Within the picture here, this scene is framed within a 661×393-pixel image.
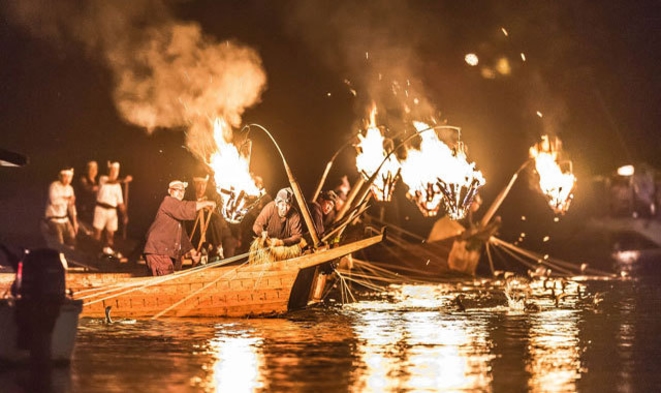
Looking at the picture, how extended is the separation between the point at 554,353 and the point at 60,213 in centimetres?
1616

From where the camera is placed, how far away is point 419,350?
50.5ft

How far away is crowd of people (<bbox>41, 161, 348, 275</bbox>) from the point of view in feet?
67.4

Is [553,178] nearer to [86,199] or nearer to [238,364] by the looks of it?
[86,199]

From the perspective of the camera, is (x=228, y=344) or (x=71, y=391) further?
(x=228, y=344)

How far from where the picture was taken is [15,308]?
A: 1333 centimetres

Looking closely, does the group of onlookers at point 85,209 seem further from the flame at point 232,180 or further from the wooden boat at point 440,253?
the flame at point 232,180

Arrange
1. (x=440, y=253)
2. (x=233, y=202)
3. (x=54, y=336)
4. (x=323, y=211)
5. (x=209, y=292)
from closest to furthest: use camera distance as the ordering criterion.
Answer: (x=54, y=336) < (x=209, y=292) < (x=233, y=202) < (x=323, y=211) < (x=440, y=253)

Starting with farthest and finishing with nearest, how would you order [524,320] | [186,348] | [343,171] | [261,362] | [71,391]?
[343,171] < [524,320] < [186,348] < [261,362] < [71,391]

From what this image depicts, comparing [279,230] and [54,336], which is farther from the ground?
[279,230]

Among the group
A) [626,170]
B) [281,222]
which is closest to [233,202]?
[281,222]

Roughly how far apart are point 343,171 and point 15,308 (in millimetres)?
26242

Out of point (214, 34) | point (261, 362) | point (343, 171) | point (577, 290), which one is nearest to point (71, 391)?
point (261, 362)

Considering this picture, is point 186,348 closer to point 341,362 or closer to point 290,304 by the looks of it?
point 341,362

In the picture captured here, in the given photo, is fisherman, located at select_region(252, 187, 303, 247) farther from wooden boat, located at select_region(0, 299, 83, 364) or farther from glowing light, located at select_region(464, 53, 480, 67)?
glowing light, located at select_region(464, 53, 480, 67)
